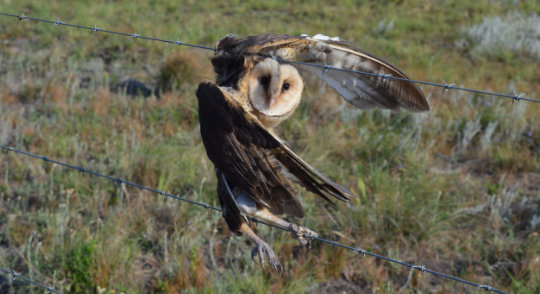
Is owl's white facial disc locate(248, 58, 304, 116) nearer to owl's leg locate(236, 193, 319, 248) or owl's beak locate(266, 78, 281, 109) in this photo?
owl's beak locate(266, 78, 281, 109)

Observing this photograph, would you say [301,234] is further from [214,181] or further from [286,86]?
[214,181]

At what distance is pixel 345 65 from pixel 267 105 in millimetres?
337

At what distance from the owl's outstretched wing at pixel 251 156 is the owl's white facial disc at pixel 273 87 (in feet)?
0.22

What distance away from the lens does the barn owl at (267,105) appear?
1434 mm

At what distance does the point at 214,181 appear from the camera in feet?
12.8

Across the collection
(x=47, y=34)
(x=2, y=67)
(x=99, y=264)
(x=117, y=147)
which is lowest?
(x=99, y=264)

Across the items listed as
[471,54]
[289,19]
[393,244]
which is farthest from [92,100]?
[471,54]

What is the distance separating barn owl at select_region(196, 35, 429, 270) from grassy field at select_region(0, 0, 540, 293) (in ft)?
4.64

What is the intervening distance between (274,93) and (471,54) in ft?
23.6

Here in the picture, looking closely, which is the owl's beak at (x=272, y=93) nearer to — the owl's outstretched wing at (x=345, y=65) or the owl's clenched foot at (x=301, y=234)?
the owl's outstretched wing at (x=345, y=65)

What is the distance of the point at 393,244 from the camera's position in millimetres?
3389

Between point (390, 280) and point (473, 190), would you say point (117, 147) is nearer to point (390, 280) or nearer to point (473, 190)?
point (390, 280)

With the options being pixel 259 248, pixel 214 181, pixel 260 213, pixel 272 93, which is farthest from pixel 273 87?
pixel 214 181

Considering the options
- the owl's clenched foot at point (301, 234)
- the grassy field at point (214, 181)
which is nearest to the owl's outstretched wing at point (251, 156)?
the owl's clenched foot at point (301, 234)
